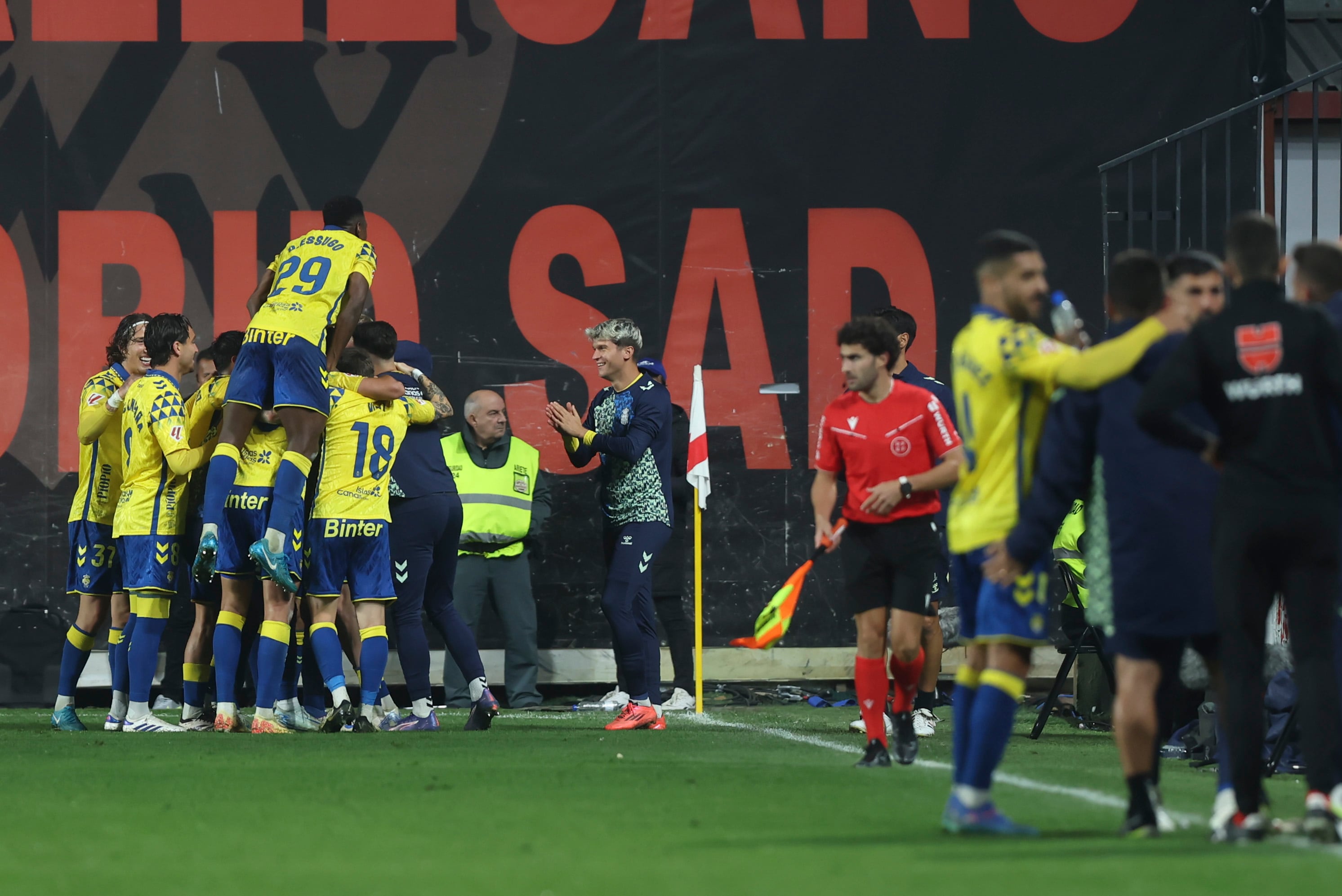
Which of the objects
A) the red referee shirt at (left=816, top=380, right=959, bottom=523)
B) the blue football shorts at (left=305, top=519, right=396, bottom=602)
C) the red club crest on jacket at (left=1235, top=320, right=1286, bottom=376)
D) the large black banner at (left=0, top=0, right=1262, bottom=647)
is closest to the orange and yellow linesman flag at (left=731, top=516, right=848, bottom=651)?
the red referee shirt at (left=816, top=380, right=959, bottom=523)

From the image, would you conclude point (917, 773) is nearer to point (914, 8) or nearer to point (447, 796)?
point (447, 796)

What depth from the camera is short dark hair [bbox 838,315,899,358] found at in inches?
265

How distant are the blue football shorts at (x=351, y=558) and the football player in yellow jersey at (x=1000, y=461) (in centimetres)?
439

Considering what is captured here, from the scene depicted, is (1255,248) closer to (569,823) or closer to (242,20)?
(569,823)

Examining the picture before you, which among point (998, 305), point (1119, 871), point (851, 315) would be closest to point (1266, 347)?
point (998, 305)

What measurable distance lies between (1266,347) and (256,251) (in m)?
8.85

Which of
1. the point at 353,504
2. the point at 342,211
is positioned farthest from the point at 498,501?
the point at 342,211

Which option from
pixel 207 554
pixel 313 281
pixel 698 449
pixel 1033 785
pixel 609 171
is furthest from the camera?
pixel 609 171

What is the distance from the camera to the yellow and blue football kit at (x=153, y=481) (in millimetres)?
8586

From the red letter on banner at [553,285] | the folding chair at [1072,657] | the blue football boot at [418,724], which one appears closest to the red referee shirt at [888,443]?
the folding chair at [1072,657]

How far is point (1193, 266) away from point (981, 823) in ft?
5.65

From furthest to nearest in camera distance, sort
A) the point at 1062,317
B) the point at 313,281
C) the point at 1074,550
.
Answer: the point at 1074,550, the point at 313,281, the point at 1062,317

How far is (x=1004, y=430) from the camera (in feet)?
15.0

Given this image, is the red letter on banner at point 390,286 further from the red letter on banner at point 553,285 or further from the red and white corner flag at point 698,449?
the red and white corner flag at point 698,449
